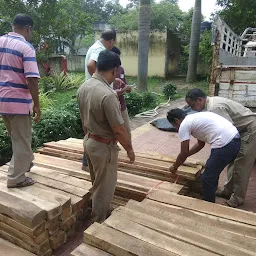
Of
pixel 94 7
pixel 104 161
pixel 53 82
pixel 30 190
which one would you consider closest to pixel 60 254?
pixel 30 190

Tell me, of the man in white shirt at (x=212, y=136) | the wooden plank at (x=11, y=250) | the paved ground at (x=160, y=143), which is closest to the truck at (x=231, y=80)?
the paved ground at (x=160, y=143)

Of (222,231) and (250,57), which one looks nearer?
(222,231)

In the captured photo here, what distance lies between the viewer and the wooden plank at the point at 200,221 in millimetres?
2212

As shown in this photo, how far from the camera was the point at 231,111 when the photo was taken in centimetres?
328

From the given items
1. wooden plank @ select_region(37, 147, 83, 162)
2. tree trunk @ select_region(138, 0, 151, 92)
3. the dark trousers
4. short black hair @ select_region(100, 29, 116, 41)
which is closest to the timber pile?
the dark trousers

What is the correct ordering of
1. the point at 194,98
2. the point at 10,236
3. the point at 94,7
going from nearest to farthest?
the point at 10,236 → the point at 194,98 → the point at 94,7

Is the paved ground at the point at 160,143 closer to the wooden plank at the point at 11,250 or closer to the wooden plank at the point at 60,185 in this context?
the wooden plank at the point at 60,185

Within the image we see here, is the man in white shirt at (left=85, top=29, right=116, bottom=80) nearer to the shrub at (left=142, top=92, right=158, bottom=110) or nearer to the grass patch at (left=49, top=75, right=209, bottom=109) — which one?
the grass patch at (left=49, top=75, right=209, bottom=109)

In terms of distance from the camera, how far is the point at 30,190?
9.02ft

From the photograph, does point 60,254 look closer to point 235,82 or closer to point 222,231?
point 222,231

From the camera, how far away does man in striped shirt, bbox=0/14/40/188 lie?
2.54m

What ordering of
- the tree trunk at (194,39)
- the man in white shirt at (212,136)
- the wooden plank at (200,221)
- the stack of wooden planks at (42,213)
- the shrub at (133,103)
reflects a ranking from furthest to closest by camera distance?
the tree trunk at (194,39) < the shrub at (133,103) < the man in white shirt at (212,136) < the stack of wooden planks at (42,213) < the wooden plank at (200,221)

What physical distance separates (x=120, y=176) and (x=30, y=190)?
111 cm

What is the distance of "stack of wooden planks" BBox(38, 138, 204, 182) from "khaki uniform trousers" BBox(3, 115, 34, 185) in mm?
1291
